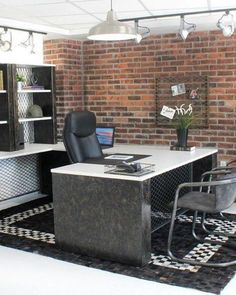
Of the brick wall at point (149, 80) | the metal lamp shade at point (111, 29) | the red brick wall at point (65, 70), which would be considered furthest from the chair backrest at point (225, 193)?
the red brick wall at point (65, 70)

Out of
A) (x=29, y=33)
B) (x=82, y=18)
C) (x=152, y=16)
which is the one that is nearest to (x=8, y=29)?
(x=29, y=33)

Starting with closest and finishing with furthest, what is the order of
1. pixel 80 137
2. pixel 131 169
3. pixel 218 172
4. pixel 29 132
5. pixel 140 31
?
pixel 131 169 → pixel 218 172 → pixel 80 137 → pixel 140 31 → pixel 29 132

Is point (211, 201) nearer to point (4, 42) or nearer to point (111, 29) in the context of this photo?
point (111, 29)

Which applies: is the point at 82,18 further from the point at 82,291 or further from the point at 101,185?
the point at 82,291

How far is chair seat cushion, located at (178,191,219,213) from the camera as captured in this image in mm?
3504

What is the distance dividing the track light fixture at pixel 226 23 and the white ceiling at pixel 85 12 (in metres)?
0.11

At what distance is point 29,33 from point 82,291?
3596mm

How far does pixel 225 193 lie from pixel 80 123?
173 cm

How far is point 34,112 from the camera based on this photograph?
18.0 ft

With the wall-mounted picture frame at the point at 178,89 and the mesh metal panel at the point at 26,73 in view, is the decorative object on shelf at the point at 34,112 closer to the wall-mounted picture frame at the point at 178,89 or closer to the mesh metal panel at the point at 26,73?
the mesh metal panel at the point at 26,73

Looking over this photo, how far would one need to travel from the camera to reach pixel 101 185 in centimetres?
350

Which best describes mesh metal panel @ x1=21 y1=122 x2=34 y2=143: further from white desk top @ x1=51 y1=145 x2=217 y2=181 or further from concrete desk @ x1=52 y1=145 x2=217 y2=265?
concrete desk @ x1=52 y1=145 x2=217 y2=265

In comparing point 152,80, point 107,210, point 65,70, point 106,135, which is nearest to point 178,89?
point 152,80

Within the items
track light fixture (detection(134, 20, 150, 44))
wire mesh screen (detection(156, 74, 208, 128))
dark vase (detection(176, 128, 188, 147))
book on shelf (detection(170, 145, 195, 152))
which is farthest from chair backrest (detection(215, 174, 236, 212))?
wire mesh screen (detection(156, 74, 208, 128))
